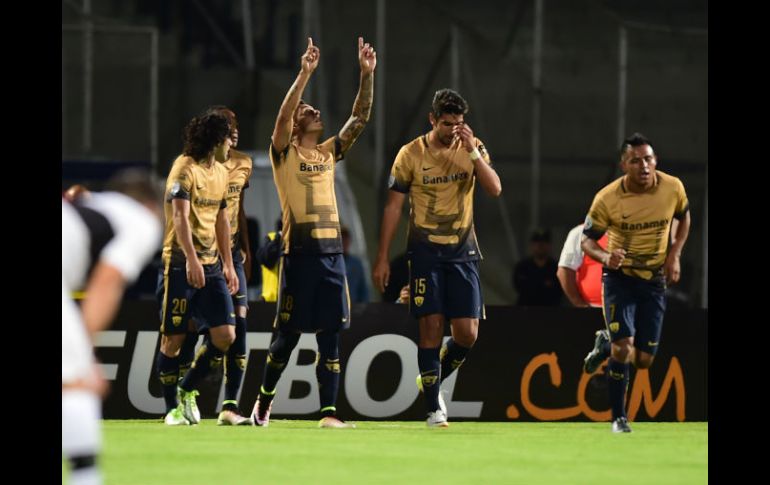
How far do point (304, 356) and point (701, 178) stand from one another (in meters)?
7.41

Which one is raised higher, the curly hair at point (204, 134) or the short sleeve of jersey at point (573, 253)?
the curly hair at point (204, 134)

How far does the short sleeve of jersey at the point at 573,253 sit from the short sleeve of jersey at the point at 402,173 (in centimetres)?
232

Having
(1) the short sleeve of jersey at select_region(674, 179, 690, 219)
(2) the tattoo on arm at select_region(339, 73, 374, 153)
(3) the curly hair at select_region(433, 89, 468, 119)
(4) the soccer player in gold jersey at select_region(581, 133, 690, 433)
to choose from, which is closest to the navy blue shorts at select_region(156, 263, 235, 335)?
(2) the tattoo on arm at select_region(339, 73, 374, 153)

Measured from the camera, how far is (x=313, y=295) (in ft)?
35.9

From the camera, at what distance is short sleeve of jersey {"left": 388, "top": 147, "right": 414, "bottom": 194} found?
1120 cm

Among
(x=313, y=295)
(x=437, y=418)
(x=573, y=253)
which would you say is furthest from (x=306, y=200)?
(x=573, y=253)

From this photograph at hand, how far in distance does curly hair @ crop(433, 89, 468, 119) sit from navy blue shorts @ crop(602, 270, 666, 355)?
4.90ft

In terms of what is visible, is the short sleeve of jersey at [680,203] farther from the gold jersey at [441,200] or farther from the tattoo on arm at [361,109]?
the tattoo on arm at [361,109]

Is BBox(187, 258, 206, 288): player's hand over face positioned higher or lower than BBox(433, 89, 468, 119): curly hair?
lower

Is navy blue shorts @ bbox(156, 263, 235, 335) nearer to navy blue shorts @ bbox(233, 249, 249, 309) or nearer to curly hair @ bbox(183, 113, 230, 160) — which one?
navy blue shorts @ bbox(233, 249, 249, 309)

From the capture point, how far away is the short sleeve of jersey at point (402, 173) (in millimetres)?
11195

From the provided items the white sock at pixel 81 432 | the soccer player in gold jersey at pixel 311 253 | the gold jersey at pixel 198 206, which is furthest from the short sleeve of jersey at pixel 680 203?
the white sock at pixel 81 432

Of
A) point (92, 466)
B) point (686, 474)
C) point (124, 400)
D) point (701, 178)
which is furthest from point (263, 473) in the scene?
point (701, 178)
